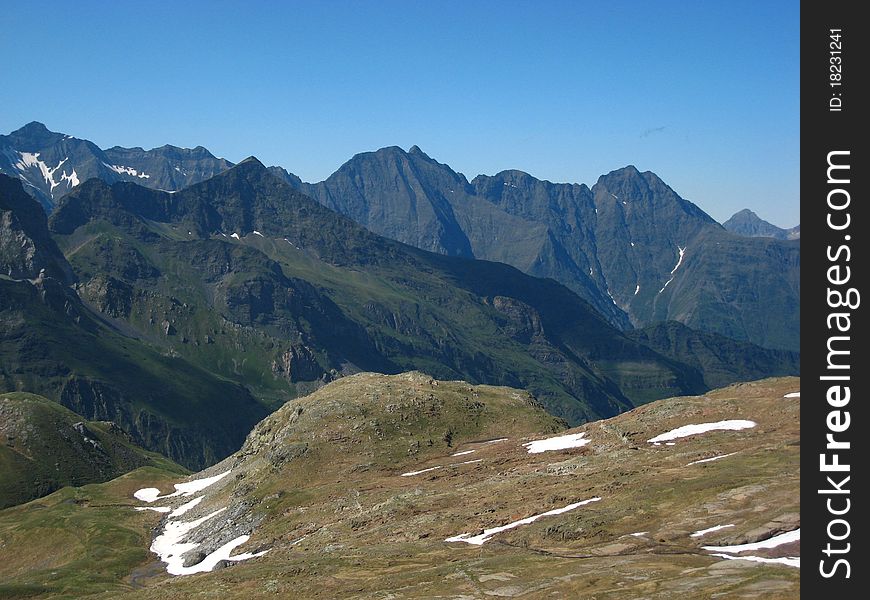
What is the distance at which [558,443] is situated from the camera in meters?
125

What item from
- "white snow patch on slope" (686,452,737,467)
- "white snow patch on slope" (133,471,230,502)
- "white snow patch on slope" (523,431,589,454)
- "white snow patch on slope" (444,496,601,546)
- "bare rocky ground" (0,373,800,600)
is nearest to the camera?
"bare rocky ground" (0,373,800,600)

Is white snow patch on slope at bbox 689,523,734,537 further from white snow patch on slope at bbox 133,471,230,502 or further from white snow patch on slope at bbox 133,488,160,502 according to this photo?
white snow patch on slope at bbox 133,488,160,502

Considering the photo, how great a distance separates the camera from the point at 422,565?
7406cm

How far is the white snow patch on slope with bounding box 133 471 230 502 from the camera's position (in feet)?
551

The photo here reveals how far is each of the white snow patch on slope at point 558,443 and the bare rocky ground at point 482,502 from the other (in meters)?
1.72

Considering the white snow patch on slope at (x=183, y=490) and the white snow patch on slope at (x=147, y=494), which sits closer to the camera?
the white snow patch on slope at (x=183, y=490)

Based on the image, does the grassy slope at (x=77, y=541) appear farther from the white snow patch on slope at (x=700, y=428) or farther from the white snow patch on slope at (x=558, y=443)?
the white snow patch on slope at (x=700, y=428)

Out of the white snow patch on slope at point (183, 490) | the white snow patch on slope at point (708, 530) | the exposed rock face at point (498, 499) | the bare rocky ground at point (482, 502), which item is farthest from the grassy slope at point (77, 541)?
the white snow patch on slope at point (708, 530)

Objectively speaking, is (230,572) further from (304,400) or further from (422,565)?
(304,400)

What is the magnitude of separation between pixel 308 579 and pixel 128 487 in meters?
128

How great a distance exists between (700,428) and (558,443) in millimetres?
21226

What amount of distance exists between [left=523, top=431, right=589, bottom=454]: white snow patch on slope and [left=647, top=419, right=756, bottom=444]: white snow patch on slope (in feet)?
38.9

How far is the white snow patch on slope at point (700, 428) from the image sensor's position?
356 ft

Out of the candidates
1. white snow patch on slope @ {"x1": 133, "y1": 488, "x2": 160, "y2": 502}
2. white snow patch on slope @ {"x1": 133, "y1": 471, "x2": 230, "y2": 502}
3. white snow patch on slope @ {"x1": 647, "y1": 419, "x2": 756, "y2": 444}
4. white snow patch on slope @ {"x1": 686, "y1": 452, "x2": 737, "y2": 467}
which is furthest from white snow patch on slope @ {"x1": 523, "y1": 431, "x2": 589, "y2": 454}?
white snow patch on slope @ {"x1": 133, "y1": 488, "x2": 160, "y2": 502}
